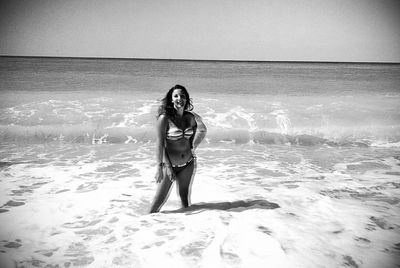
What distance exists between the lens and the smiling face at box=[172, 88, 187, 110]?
11.9 ft

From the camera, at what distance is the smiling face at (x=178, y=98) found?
3613mm

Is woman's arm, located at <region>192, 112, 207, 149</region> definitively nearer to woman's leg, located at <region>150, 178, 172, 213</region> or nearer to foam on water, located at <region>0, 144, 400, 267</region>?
woman's leg, located at <region>150, 178, 172, 213</region>

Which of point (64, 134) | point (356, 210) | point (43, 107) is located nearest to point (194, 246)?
point (356, 210)

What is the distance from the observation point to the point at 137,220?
404 centimetres

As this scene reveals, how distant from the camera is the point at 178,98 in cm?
362

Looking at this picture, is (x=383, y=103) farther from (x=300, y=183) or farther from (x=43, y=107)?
(x=43, y=107)

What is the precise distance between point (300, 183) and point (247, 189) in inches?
50.6

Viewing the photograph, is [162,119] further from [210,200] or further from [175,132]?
[210,200]

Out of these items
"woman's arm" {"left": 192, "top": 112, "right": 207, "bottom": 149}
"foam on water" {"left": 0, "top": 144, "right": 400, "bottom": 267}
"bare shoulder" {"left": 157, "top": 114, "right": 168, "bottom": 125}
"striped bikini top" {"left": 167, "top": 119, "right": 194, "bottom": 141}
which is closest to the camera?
"foam on water" {"left": 0, "top": 144, "right": 400, "bottom": 267}

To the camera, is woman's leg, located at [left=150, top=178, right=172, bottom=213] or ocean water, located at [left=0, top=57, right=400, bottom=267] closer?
ocean water, located at [left=0, top=57, right=400, bottom=267]

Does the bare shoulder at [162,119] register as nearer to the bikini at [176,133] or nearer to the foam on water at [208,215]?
the bikini at [176,133]

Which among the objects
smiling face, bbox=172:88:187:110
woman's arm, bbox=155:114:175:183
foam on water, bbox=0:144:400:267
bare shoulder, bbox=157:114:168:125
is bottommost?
foam on water, bbox=0:144:400:267

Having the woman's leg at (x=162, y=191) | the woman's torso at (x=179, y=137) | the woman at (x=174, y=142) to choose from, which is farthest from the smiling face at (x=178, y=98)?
the woman's leg at (x=162, y=191)

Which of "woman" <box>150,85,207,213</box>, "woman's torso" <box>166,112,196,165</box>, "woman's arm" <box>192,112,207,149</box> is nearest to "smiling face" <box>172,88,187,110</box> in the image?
"woman" <box>150,85,207,213</box>
